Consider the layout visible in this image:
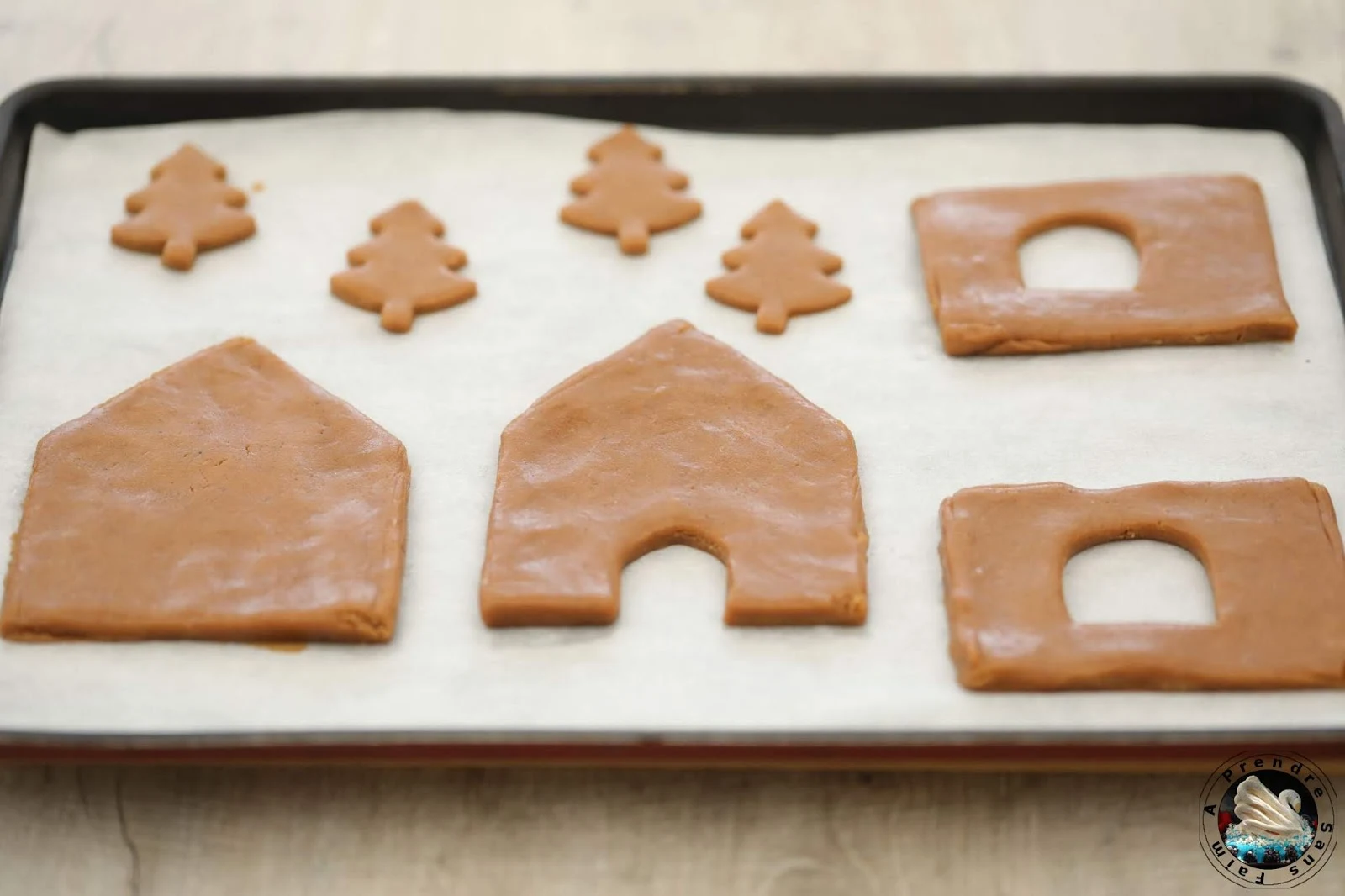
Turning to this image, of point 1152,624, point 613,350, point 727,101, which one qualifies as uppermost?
point 727,101

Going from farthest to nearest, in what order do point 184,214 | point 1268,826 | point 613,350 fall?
point 184,214 → point 613,350 → point 1268,826

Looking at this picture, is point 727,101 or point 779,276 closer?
point 779,276

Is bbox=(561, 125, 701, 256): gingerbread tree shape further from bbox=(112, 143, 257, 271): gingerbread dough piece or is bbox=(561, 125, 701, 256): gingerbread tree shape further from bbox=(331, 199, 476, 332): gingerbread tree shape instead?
bbox=(112, 143, 257, 271): gingerbread dough piece

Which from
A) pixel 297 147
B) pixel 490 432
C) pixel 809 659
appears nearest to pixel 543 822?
pixel 809 659

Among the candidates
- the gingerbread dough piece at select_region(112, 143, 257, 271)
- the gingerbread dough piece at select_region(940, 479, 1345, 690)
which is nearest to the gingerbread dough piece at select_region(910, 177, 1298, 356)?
the gingerbread dough piece at select_region(940, 479, 1345, 690)

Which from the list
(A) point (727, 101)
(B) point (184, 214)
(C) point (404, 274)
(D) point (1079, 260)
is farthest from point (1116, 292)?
(B) point (184, 214)

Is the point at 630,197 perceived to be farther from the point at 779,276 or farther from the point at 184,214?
the point at 184,214
